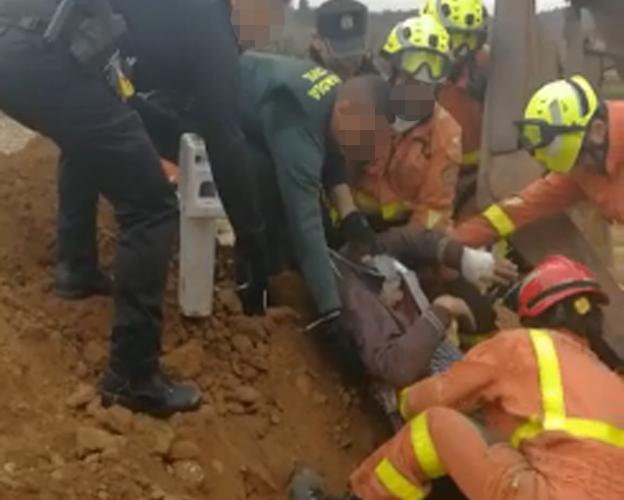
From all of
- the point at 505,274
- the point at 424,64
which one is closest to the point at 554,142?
the point at 505,274

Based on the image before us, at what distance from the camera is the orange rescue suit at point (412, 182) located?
641 cm

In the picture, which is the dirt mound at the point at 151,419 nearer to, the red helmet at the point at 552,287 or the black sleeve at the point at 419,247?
the black sleeve at the point at 419,247

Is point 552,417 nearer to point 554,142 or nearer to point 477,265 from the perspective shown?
point 477,265

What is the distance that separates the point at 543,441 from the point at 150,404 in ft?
4.91

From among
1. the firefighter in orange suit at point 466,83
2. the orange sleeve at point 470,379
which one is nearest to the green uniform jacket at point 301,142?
the orange sleeve at point 470,379

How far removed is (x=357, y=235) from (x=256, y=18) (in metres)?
1.20

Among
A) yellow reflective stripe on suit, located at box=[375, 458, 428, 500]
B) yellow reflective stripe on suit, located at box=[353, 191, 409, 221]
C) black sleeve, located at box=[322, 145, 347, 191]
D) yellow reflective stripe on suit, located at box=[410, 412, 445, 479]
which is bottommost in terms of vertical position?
yellow reflective stripe on suit, located at box=[375, 458, 428, 500]

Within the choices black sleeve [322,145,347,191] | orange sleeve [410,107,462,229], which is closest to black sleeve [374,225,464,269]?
orange sleeve [410,107,462,229]

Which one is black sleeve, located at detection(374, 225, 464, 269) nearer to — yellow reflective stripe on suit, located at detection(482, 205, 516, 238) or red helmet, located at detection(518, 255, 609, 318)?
yellow reflective stripe on suit, located at detection(482, 205, 516, 238)

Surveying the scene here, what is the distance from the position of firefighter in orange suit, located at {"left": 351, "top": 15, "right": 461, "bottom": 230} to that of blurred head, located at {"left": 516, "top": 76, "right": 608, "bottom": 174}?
50 cm

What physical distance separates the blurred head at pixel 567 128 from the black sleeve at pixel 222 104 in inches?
53.2

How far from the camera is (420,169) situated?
21.1ft

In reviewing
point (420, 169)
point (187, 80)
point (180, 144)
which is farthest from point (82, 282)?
point (420, 169)

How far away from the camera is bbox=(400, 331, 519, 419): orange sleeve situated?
4.70m
